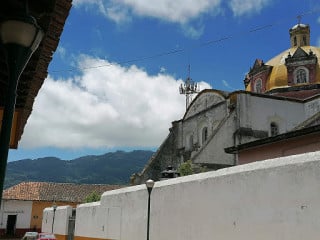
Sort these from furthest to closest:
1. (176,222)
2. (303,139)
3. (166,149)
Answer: (166,149) < (303,139) < (176,222)

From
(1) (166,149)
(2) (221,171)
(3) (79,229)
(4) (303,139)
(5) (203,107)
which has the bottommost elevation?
(3) (79,229)

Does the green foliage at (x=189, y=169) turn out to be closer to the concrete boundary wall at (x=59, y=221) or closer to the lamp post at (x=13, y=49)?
the concrete boundary wall at (x=59, y=221)

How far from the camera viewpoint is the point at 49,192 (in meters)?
47.3

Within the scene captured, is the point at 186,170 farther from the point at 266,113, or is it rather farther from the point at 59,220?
the point at 59,220

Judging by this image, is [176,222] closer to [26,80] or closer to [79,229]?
[26,80]

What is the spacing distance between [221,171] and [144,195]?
450 centimetres

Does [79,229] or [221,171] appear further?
[79,229]

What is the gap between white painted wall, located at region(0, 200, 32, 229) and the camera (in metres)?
43.9

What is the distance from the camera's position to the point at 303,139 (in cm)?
1391

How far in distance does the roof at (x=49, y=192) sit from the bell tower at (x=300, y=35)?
24615 millimetres

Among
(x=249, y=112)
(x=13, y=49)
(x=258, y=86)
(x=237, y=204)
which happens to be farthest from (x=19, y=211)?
(x=13, y=49)

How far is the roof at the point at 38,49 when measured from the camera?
4680 millimetres

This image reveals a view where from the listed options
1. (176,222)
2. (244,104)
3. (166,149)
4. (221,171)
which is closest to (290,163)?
(221,171)

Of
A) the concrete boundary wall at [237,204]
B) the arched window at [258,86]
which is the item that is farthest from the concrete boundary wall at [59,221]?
the arched window at [258,86]
